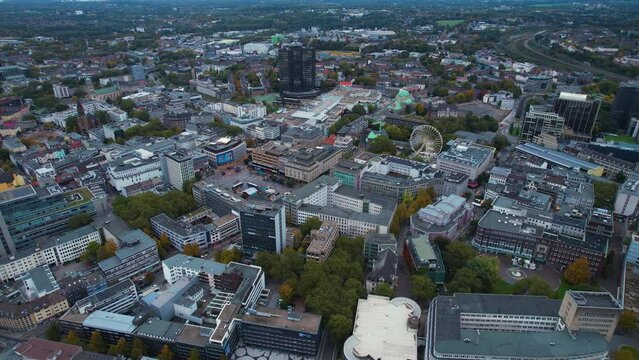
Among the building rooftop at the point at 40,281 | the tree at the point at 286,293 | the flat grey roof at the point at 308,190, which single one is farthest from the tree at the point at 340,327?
the building rooftop at the point at 40,281

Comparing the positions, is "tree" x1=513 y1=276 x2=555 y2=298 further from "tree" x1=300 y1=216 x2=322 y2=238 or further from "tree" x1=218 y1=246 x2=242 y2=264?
"tree" x1=218 y1=246 x2=242 y2=264

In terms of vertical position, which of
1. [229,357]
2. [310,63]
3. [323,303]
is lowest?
[229,357]

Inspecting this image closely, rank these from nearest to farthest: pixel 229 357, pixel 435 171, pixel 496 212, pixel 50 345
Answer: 1. pixel 50 345
2. pixel 229 357
3. pixel 496 212
4. pixel 435 171

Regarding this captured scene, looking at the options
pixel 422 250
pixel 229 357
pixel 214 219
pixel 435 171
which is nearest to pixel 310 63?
pixel 435 171

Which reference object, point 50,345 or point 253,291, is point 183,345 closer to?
point 253,291

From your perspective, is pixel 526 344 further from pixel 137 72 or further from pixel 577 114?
pixel 137 72

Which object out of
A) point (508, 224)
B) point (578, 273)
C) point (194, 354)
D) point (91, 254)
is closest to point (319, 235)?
point (194, 354)
